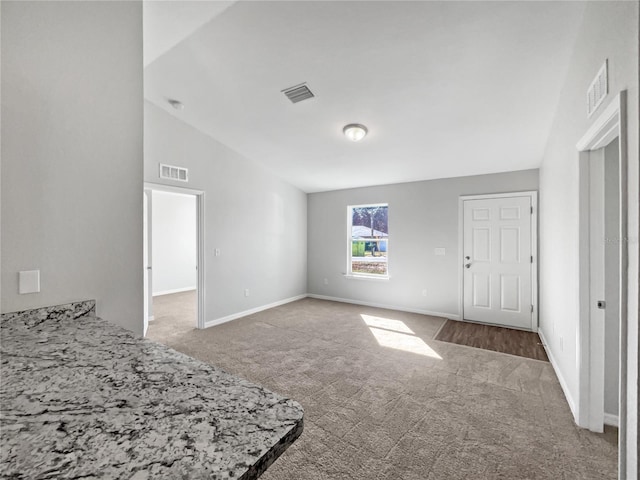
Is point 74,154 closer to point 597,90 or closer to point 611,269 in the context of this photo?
point 597,90

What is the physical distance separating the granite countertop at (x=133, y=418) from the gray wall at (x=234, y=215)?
3208mm

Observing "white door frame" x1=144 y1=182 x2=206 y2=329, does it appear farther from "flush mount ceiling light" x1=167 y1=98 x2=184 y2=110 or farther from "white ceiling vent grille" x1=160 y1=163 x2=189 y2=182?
"flush mount ceiling light" x1=167 y1=98 x2=184 y2=110

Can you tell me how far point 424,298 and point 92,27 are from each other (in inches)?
197

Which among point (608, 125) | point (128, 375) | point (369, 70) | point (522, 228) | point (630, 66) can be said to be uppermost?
point (369, 70)

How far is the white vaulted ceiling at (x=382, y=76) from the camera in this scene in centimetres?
203

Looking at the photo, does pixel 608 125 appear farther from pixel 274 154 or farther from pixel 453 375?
pixel 274 154

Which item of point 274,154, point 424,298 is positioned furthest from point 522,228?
point 274,154

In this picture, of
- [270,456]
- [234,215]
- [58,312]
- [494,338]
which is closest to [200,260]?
[234,215]

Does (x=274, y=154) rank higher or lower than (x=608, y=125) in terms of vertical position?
higher

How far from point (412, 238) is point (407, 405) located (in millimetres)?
3235

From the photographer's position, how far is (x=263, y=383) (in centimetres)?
257

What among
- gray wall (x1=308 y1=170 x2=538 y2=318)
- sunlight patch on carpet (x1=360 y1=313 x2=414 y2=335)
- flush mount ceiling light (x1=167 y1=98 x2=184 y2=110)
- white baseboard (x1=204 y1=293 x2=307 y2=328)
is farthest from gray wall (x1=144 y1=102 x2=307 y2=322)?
sunlight patch on carpet (x1=360 y1=313 x2=414 y2=335)

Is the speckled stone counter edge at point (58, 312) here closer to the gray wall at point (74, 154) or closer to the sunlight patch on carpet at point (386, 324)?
the gray wall at point (74, 154)

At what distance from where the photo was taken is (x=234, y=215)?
4566mm
